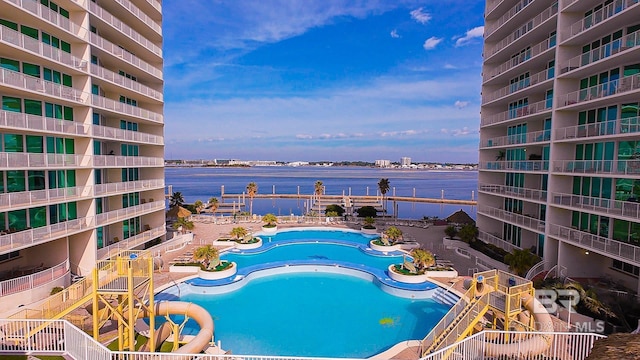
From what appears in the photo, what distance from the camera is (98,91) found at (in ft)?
76.5

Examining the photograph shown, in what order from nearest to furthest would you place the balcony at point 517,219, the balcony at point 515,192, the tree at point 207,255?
the balcony at point 517,219 < the balcony at point 515,192 < the tree at point 207,255

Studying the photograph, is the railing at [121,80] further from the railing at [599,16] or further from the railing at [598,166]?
the railing at [598,166]

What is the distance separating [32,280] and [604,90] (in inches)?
1230

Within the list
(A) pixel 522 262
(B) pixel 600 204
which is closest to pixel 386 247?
(A) pixel 522 262

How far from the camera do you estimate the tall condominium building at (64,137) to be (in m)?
16.5

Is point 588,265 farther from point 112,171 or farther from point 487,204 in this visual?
point 112,171

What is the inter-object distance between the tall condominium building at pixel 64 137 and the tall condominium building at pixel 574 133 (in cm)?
2864

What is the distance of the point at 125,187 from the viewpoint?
952 inches

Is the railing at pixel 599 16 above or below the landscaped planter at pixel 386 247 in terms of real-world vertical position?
above

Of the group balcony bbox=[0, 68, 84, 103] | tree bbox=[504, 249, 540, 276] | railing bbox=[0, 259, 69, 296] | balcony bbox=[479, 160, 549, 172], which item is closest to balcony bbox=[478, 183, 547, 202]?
balcony bbox=[479, 160, 549, 172]

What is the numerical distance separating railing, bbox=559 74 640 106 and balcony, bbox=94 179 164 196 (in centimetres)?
2982

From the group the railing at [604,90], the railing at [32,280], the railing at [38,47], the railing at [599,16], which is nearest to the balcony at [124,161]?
the railing at [38,47]

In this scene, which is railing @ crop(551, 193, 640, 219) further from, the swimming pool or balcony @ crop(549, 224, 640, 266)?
the swimming pool

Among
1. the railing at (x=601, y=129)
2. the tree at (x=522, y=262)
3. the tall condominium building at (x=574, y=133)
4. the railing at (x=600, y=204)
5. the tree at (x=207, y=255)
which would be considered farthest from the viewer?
the tree at (x=207, y=255)
